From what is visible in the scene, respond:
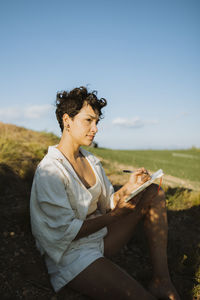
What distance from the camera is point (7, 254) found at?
2.54m

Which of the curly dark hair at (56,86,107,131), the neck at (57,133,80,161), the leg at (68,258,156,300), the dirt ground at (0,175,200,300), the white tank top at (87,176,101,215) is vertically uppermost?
the curly dark hair at (56,86,107,131)

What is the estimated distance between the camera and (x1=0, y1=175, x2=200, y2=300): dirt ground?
7.17 feet

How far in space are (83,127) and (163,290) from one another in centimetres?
154

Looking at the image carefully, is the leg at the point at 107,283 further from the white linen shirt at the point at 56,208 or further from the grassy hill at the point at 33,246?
the grassy hill at the point at 33,246

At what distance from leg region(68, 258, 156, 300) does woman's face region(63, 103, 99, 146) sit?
3.43 feet

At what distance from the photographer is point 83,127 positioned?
236cm

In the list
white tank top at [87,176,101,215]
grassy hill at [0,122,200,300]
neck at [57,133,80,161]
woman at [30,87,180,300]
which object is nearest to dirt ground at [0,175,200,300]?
grassy hill at [0,122,200,300]

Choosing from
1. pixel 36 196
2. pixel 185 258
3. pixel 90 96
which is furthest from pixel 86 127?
pixel 185 258

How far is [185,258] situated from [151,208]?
77 centimetres

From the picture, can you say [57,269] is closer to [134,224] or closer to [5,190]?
[134,224]

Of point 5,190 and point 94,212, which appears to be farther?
point 5,190

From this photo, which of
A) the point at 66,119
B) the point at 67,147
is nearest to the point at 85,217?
the point at 67,147

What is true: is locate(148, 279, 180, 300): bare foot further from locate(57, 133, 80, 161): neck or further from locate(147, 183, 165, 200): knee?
locate(57, 133, 80, 161): neck

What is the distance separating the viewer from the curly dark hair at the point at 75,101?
2395 mm
